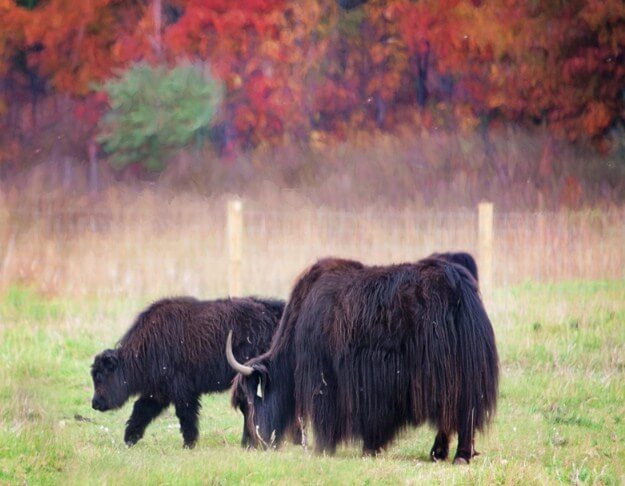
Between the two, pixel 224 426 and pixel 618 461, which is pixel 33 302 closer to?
pixel 224 426

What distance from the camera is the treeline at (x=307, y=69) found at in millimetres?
27531

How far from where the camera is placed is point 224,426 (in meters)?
12.4

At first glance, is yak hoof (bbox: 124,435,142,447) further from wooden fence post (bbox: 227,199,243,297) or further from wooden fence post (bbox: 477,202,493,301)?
wooden fence post (bbox: 477,202,493,301)

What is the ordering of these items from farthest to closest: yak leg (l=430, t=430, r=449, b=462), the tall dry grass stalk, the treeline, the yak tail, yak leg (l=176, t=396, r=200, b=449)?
the treeline, the tall dry grass stalk, yak leg (l=176, t=396, r=200, b=449), yak leg (l=430, t=430, r=449, b=462), the yak tail

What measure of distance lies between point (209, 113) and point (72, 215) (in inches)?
387

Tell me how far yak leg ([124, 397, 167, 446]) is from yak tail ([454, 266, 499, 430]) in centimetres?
355

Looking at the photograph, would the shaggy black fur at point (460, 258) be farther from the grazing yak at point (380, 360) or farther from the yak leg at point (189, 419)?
the yak leg at point (189, 419)

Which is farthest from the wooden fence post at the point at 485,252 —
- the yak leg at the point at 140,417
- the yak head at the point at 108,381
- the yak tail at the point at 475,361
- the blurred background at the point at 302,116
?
the yak tail at the point at 475,361

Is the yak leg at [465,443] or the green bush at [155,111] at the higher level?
the green bush at [155,111]

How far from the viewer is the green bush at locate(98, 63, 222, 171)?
2845cm

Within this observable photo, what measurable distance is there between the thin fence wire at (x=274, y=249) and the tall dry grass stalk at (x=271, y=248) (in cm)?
2

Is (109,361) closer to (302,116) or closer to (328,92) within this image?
(302,116)

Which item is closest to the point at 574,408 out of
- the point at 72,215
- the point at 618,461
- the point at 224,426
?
the point at 618,461

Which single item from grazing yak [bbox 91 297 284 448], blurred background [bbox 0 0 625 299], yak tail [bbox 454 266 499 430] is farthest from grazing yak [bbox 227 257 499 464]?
blurred background [bbox 0 0 625 299]
